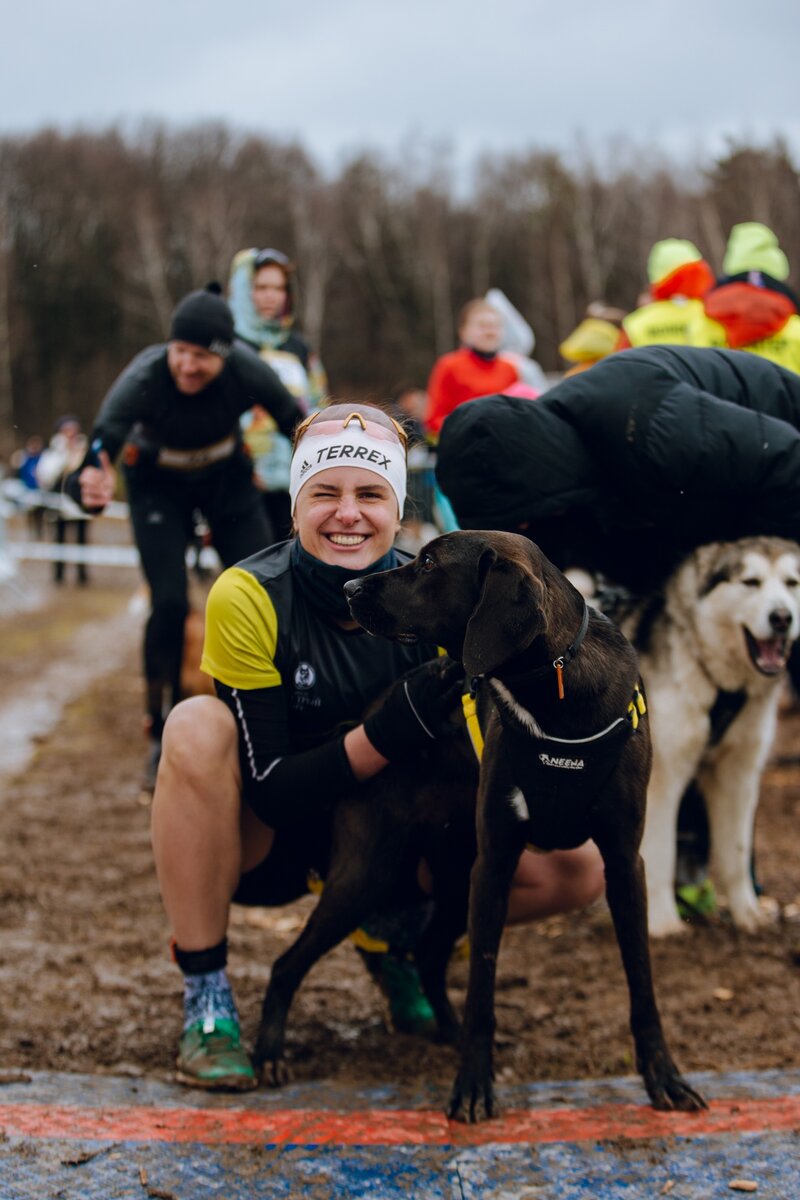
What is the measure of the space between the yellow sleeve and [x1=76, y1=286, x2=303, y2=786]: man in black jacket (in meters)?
1.61

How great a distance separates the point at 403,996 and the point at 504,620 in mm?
1326

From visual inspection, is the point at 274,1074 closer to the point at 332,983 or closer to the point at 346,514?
the point at 332,983

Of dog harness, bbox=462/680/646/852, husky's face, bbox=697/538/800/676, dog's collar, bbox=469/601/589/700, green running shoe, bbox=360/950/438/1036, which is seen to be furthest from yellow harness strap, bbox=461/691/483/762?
husky's face, bbox=697/538/800/676

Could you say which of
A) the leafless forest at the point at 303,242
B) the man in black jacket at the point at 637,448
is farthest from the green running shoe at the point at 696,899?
the leafless forest at the point at 303,242

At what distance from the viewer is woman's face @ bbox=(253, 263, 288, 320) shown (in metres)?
6.01

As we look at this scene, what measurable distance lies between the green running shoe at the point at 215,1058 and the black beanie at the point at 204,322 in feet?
8.73

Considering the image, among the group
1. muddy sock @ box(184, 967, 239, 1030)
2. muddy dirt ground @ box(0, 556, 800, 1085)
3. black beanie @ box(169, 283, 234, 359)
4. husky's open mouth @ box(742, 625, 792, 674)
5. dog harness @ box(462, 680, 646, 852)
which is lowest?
muddy dirt ground @ box(0, 556, 800, 1085)

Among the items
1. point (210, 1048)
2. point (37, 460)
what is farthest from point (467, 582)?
point (37, 460)

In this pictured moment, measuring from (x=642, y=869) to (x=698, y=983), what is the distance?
112 centimetres

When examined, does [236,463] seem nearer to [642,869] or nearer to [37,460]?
[642,869]

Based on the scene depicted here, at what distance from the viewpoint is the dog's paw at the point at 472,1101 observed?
2402 mm

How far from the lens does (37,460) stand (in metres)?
21.2

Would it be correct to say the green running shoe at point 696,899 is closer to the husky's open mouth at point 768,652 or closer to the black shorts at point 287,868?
the husky's open mouth at point 768,652

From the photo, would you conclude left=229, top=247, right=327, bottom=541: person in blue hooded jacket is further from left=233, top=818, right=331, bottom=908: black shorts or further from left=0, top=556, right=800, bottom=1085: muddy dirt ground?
left=233, top=818, right=331, bottom=908: black shorts
